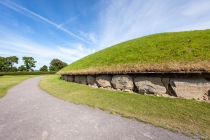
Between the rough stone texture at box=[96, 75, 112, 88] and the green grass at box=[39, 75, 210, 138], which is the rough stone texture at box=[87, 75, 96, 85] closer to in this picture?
the rough stone texture at box=[96, 75, 112, 88]

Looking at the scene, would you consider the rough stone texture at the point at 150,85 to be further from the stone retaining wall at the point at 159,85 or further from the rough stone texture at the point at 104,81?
the rough stone texture at the point at 104,81

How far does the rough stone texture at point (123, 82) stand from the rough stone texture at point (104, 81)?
418 millimetres

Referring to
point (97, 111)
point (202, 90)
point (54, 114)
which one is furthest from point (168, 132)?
point (54, 114)

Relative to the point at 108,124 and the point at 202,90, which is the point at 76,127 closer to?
the point at 108,124

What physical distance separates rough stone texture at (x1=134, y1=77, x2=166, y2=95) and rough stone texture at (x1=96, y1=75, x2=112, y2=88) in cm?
219

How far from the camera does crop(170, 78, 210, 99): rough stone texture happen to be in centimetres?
461

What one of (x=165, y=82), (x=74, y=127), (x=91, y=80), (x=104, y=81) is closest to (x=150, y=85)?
(x=165, y=82)

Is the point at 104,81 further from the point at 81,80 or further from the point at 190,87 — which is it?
the point at 190,87

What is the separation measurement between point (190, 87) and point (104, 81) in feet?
16.7

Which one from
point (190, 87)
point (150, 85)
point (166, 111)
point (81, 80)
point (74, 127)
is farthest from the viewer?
point (81, 80)

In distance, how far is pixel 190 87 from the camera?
4812 millimetres

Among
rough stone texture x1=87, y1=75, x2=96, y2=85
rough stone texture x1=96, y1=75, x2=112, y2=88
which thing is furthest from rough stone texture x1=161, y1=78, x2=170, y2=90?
rough stone texture x1=87, y1=75, x2=96, y2=85

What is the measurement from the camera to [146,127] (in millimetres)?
3301

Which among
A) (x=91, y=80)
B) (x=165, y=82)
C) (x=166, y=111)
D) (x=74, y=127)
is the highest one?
(x=165, y=82)
